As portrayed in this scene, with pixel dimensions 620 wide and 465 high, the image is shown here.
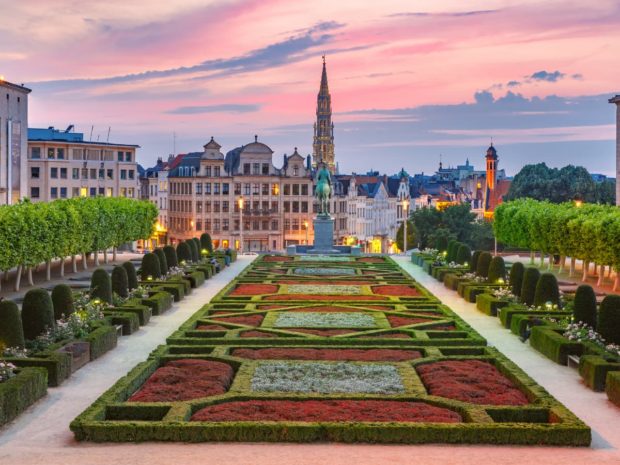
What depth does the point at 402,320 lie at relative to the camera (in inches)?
1518

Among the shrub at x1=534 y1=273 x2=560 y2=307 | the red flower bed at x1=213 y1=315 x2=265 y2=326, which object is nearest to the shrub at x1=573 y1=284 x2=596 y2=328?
the shrub at x1=534 y1=273 x2=560 y2=307

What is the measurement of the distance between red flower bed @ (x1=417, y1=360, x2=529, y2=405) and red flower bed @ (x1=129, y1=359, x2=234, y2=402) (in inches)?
222

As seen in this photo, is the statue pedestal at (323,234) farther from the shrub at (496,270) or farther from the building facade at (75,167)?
the building facade at (75,167)

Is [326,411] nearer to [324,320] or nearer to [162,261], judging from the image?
[324,320]

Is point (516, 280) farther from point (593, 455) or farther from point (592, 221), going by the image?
point (593, 455)

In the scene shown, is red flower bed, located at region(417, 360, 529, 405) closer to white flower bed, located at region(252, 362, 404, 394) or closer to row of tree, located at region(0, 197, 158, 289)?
white flower bed, located at region(252, 362, 404, 394)

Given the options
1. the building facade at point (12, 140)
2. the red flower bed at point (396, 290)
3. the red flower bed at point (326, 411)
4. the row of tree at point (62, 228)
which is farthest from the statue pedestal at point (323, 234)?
the red flower bed at point (326, 411)

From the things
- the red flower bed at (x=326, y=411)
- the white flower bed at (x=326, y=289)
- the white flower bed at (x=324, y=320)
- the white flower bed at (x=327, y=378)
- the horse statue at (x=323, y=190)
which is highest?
the horse statue at (x=323, y=190)

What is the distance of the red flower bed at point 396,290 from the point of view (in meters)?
49.6

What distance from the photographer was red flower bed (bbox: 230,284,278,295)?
1959 inches

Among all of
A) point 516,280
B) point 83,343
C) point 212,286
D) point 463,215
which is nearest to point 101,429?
point 83,343

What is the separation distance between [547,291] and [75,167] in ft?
340

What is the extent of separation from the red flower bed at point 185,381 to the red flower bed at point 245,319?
8.72 m

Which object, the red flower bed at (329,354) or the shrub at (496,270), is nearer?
the red flower bed at (329,354)
